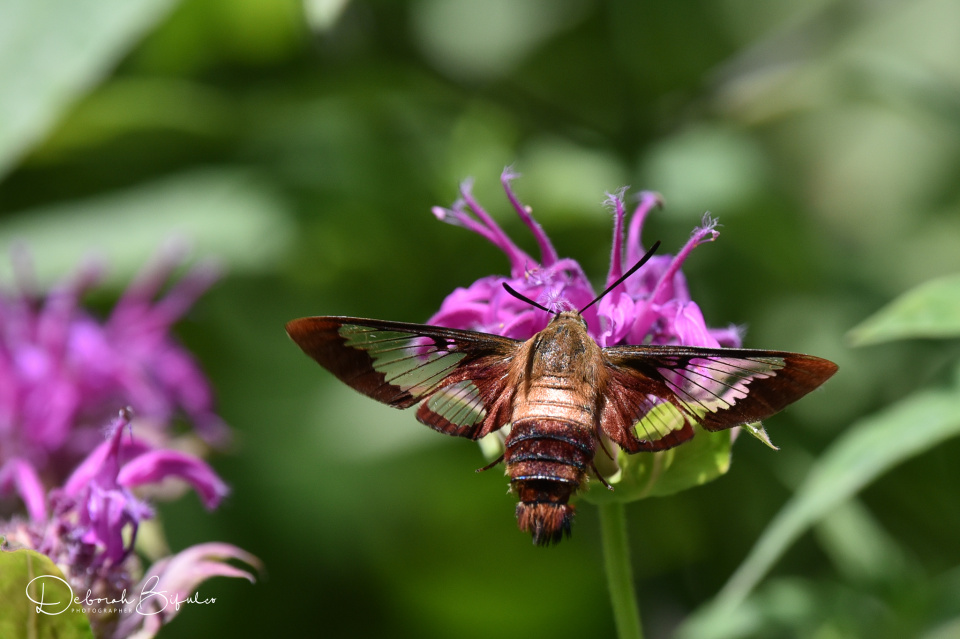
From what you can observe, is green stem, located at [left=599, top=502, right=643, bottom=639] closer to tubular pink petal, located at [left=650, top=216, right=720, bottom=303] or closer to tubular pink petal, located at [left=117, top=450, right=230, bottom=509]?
tubular pink petal, located at [left=650, top=216, right=720, bottom=303]

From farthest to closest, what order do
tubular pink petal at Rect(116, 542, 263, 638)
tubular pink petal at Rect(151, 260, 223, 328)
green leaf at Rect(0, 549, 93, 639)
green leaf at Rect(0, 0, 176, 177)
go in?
tubular pink petal at Rect(151, 260, 223, 328), green leaf at Rect(0, 0, 176, 177), tubular pink petal at Rect(116, 542, 263, 638), green leaf at Rect(0, 549, 93, 639)

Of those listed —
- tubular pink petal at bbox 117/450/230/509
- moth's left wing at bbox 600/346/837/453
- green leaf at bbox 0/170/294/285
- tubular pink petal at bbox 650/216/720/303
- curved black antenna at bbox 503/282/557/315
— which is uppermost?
green leaf at bbox 0/170/294/285

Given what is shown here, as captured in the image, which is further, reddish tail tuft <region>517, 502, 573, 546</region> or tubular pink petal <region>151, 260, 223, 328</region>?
tubular pink petal <region>151, 260, 223, 328</region>

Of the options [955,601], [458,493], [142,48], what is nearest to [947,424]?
[955,601]

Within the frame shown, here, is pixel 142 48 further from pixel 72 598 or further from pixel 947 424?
pixel 947 424

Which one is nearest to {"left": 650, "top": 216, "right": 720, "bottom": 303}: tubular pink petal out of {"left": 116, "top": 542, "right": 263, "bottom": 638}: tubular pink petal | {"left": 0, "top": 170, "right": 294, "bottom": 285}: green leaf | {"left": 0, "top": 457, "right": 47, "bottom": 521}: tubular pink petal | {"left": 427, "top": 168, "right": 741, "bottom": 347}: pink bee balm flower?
{"left": 427, "top": 168, "right": 741, "bottom": 347}: pink bee balm flower

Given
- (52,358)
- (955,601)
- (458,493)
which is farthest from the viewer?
(458,493)

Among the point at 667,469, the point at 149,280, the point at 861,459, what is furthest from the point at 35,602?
the point at 149,280
